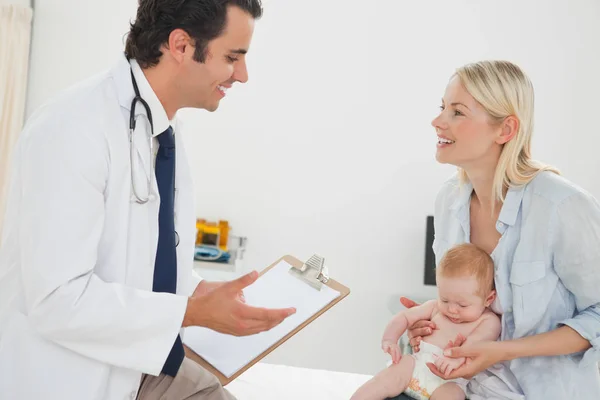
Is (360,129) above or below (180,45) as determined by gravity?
below

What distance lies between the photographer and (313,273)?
2.05 metres

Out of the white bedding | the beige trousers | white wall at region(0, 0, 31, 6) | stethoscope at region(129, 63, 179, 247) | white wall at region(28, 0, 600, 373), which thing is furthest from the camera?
white wall at region(0, 0, 31, 6)

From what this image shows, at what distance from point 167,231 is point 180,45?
53 centimetres

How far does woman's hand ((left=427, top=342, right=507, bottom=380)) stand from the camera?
1.71 m

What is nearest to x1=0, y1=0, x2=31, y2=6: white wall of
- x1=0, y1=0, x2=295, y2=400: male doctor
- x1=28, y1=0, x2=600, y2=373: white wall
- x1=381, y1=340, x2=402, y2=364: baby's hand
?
x1=28, y1=0, x2=600, y2=373: white wall

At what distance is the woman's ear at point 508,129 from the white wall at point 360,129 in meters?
2.30

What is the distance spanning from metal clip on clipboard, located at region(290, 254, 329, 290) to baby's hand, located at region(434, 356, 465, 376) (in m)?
0.44

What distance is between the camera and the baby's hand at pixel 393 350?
192cm

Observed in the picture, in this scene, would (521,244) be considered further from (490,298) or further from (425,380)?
(425,380)

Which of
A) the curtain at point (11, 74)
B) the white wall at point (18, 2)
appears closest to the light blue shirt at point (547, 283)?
the curtain at point (11, 74)

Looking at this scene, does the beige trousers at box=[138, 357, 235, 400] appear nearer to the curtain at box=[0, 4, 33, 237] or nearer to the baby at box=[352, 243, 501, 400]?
the baby at box=[352, 243, 501, 400]

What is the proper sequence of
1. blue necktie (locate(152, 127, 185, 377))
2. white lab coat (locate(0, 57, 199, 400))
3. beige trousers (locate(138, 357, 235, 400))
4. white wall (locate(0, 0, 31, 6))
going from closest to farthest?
white lab coat (locate(0, 57, 199, 400))
blue necktie (locate(152, 127, 185, 377))
beige trousers (locate(138, 357, 235, 400))
white wall (locate(0, 0, 31, 6))

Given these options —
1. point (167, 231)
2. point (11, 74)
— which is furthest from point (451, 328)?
point (11, 74)

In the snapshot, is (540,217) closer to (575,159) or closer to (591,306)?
(591,306)
